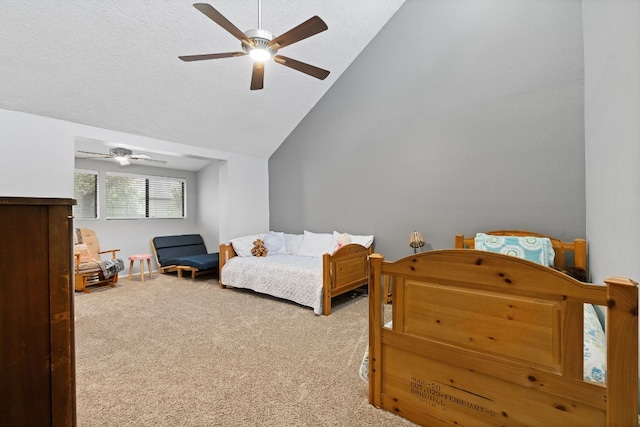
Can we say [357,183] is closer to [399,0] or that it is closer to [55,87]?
[399,0]

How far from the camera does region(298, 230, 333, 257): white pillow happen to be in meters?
4.39

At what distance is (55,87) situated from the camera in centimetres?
290

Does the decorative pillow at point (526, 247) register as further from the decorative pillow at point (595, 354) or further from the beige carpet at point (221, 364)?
the beige carpet at point (221, 364)

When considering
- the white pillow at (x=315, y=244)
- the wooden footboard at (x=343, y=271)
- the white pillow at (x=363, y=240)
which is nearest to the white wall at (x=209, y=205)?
the white pillow at (x=315, y=244)

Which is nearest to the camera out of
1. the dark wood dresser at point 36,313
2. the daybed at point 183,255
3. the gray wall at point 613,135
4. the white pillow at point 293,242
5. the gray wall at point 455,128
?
the dark wood dresser at point 36,313

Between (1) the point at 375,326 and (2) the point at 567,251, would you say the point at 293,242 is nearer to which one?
(1) the point at 375,326

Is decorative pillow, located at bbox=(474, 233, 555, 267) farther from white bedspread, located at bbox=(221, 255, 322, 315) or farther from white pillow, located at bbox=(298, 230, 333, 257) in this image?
white pillow, located at bbox=(298, 230, 333, 257)

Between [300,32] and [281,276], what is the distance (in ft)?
→ 8.61

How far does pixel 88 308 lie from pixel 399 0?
17.6 ft

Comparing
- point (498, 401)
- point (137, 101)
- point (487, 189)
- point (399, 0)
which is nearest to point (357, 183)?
point (487, 189)

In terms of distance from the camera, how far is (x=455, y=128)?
11.3ft

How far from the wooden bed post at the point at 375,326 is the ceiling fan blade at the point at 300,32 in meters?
1.63

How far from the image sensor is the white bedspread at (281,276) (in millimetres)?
3396

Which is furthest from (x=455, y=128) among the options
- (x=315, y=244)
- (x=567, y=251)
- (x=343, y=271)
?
(x=315, y=244)
